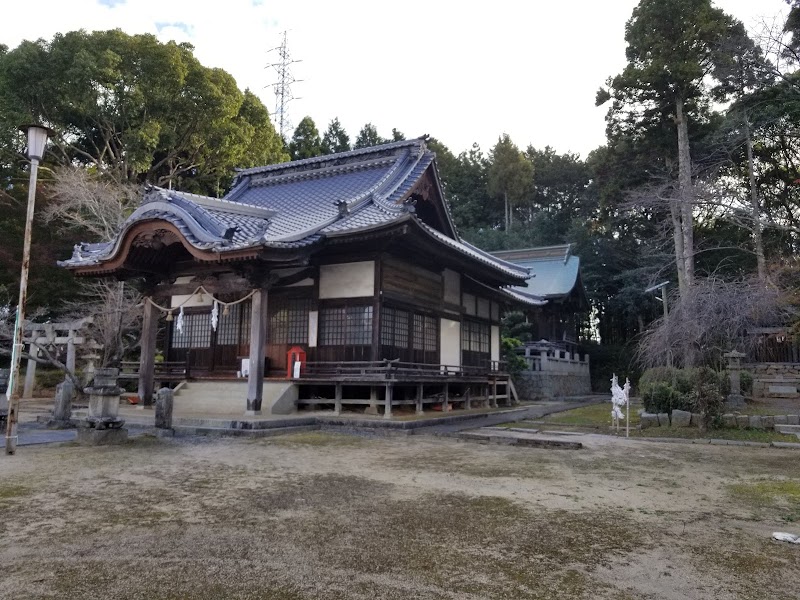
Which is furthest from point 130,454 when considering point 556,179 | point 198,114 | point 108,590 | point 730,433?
point 556,179

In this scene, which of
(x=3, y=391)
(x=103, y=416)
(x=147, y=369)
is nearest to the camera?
(x=103, y=416)

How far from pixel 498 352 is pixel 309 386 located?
438 inches

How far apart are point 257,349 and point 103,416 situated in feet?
12.6

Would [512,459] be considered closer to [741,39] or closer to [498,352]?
Answer: [741,39]

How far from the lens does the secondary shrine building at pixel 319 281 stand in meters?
13.2

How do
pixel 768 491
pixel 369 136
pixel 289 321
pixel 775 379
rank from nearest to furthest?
pixel 768 491
pixel 289 321
pixel 775 379
pixel 369 136

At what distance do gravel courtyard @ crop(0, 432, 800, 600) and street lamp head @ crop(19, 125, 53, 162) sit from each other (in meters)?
4.62

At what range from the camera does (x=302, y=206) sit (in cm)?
1875

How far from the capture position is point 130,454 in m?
8.53

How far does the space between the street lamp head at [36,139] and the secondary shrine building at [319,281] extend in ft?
13.5

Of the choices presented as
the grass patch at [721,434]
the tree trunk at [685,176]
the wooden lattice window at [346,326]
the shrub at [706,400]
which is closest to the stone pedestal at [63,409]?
the wooden lattice window at [346,326]

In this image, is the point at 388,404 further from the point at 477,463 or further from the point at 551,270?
the point at 551,270

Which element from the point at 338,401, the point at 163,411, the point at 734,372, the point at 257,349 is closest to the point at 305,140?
the point at 338,401

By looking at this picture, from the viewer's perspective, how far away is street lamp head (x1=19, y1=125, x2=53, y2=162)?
8.50 m
